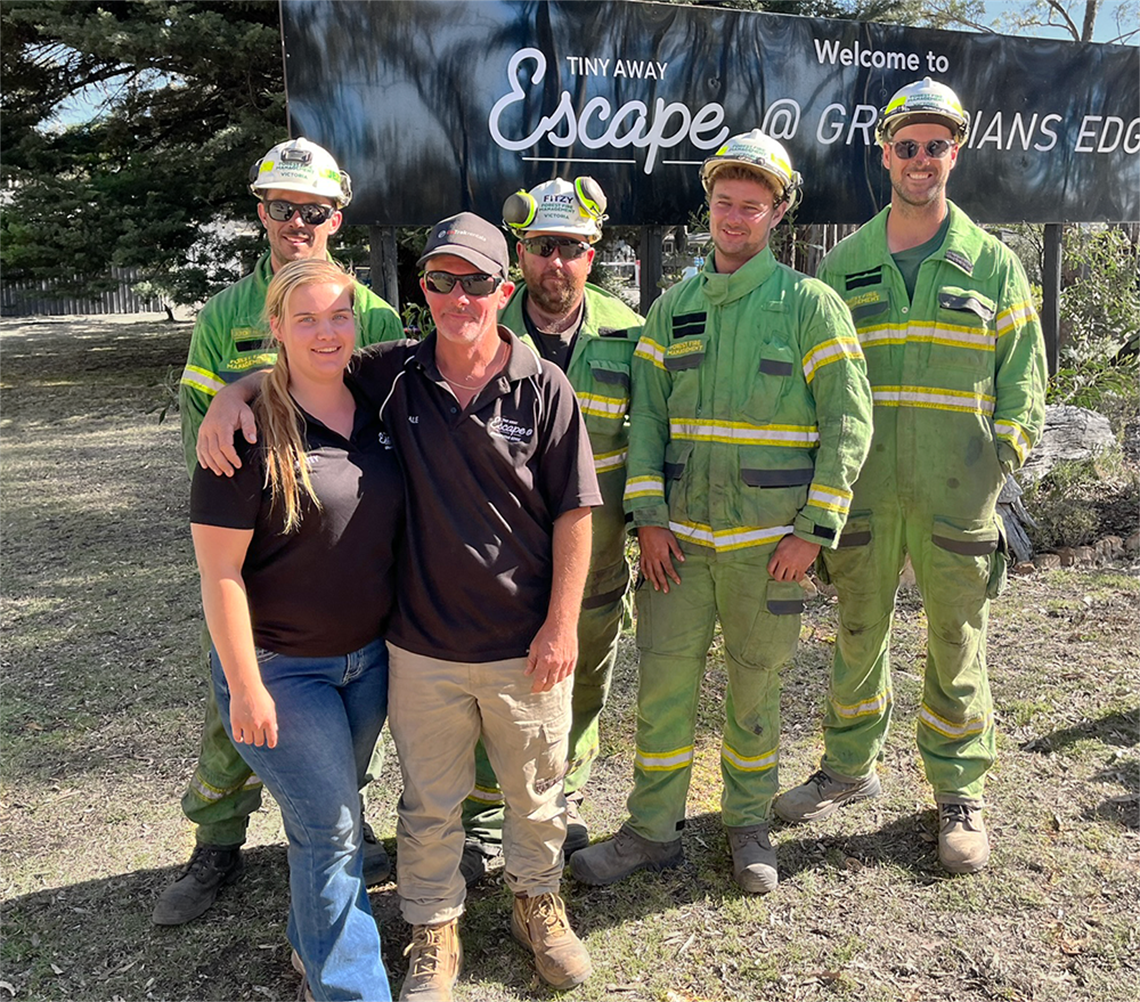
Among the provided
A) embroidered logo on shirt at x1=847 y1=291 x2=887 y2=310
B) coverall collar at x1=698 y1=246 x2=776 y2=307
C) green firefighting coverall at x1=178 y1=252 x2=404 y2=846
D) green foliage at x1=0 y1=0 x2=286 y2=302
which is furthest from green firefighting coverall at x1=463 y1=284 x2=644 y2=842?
green foliage at x1=0 y1=0 x2=286 y2=302

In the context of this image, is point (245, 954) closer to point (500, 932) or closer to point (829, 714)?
point (500, 932)

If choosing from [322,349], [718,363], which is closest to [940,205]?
[718,363]

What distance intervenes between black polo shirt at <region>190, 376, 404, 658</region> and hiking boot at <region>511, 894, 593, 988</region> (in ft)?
3.37

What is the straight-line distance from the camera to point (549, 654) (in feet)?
8.87

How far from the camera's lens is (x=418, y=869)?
9.36 feet

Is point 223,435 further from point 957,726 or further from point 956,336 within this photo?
point 957,726

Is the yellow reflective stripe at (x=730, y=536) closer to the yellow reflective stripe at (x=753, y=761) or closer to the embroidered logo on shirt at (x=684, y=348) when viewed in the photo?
the embroidered logo on shirt at (x=684, y=348)

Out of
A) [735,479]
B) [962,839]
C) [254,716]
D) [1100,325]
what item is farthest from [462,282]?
[1100,325]

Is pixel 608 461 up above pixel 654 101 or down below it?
below

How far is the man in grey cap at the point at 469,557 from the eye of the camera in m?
2.64

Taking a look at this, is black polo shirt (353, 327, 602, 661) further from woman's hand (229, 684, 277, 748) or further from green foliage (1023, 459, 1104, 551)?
green foliage (1023, 459, 1104, 551)

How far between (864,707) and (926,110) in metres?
2.16

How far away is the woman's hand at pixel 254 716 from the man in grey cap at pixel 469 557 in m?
0.38

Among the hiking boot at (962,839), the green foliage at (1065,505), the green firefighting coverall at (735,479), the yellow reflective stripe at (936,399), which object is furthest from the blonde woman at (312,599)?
the green foliage at (1065,505)
